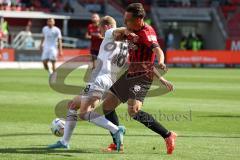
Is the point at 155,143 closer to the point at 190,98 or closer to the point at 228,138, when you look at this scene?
the point at 228,138

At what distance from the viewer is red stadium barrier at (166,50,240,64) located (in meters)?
44.1

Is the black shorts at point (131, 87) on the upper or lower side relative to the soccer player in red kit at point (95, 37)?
upper

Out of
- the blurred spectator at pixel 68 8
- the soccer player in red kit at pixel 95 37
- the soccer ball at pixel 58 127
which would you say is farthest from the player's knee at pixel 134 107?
the blurred spectator at pixel 68 8

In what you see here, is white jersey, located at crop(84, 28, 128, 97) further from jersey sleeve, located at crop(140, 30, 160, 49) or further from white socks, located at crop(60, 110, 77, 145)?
white socks, located at crop(60, 110, 77, 145)

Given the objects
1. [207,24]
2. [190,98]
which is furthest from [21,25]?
[190,98]

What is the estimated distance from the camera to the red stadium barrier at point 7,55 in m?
39.6

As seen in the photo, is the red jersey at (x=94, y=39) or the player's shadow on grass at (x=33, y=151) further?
the red jersey at (x=94, y=39)

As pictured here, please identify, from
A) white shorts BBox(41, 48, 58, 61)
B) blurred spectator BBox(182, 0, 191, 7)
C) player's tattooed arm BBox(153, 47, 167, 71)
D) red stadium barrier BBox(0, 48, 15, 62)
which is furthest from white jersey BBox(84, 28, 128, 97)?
blurred spectator BBox(182, 0, 191, 7)

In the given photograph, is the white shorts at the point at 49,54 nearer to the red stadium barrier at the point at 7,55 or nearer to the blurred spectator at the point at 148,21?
the red stadium barrier at the point at 7,55

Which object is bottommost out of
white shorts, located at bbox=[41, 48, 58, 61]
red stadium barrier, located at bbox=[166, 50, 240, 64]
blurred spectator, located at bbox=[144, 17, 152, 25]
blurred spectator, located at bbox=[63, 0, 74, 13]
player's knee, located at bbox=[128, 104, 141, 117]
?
red stadium barrier, located at bbox=[166, 50, 240, 64]

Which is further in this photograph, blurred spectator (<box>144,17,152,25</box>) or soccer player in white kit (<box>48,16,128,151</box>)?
blurred spectator (<box>144,17,152,25</box>)

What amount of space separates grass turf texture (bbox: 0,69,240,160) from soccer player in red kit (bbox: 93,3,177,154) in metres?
0.44

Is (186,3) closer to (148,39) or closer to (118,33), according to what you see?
(148,39)

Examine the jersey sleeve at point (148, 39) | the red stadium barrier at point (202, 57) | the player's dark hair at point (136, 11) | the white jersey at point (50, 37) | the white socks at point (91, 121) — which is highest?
the player's dark hair at point (136, 11)
